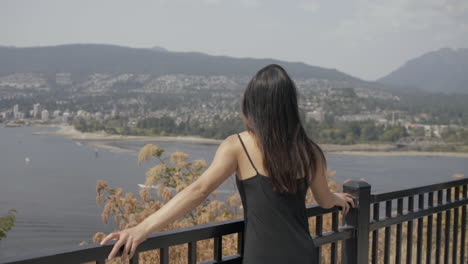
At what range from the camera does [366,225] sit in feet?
7.28

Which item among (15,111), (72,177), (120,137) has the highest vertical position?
(15,111)

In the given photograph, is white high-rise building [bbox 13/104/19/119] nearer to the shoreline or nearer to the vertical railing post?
the shoreline

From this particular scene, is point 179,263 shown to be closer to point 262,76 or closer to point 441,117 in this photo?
point 262,76

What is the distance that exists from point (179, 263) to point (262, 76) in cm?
289

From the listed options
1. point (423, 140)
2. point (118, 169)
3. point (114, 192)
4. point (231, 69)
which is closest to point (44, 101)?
point (231, 69)

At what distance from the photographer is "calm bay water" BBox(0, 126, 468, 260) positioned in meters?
26.0

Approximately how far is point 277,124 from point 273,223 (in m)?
0.32

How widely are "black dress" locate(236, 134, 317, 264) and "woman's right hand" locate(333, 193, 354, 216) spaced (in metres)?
0.45

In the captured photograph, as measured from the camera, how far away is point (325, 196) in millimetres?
1812

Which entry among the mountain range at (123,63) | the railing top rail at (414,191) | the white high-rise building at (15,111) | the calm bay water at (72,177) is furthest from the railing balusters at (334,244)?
the mountain range at (123,63)

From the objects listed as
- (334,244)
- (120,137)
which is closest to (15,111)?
(120,137)

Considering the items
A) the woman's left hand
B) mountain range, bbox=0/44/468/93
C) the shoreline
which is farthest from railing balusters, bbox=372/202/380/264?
mountain range, bbox=0/44/468/93

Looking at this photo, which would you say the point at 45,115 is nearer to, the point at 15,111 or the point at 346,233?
the point at 15,111

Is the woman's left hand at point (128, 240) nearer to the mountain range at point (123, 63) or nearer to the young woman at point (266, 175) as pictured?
the young woman at point (266, 175)
